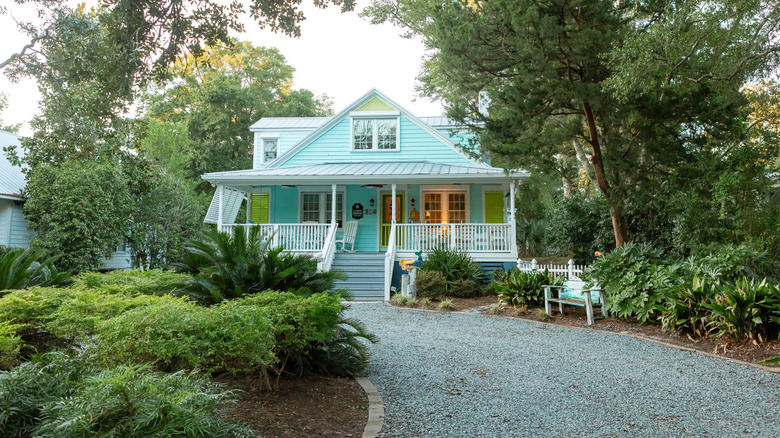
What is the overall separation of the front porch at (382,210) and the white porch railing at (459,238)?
3 cm

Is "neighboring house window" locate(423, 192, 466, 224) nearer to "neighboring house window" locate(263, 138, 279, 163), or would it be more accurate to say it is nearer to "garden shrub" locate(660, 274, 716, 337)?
"neighboring house window" locate(263, 138, 279, 163)

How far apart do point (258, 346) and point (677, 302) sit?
659 centimetres

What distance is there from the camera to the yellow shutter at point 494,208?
55.0 ft

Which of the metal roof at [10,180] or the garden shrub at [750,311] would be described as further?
the metal roof at [10,180]

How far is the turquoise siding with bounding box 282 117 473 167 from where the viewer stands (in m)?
17.7

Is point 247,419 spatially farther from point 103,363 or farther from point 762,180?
point 762,180

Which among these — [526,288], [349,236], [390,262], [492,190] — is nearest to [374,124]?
[349,236]

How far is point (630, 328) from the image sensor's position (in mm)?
8406

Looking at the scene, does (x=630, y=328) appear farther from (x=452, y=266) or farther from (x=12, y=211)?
(x=12, y=211)

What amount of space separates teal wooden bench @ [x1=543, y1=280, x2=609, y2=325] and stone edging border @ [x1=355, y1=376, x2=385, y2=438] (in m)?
5.24

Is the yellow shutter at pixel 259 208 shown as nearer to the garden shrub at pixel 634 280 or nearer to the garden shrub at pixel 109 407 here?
the garden shrub at pixel 634 280

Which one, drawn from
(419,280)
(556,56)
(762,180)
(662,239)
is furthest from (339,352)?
(662,239)

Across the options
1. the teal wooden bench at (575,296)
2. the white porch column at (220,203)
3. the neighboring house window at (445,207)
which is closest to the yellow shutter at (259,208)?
the white porch column at (220,203)

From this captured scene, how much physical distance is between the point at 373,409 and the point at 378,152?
14.2 m
